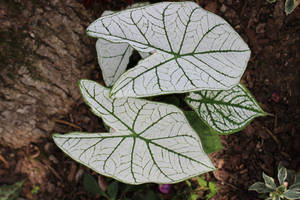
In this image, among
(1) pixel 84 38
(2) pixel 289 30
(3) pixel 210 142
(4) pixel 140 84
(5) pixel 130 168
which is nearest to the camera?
(4) pixel 140 84

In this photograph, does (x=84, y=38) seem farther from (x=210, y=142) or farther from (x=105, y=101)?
(x=210, y=142)

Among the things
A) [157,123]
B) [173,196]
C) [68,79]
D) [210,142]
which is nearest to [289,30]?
[210,142]

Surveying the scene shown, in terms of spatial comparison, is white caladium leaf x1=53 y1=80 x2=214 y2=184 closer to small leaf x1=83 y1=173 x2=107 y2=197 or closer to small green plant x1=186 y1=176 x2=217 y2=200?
small leaf x1=83 y1=173 x2=107 y2=197

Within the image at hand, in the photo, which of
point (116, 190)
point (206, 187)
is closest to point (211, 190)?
point (206, 187)

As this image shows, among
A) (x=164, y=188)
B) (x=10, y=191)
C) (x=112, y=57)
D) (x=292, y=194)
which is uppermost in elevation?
(x=112, y=57)

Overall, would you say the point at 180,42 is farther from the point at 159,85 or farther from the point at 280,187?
the point at 280,187

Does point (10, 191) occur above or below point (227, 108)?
below
